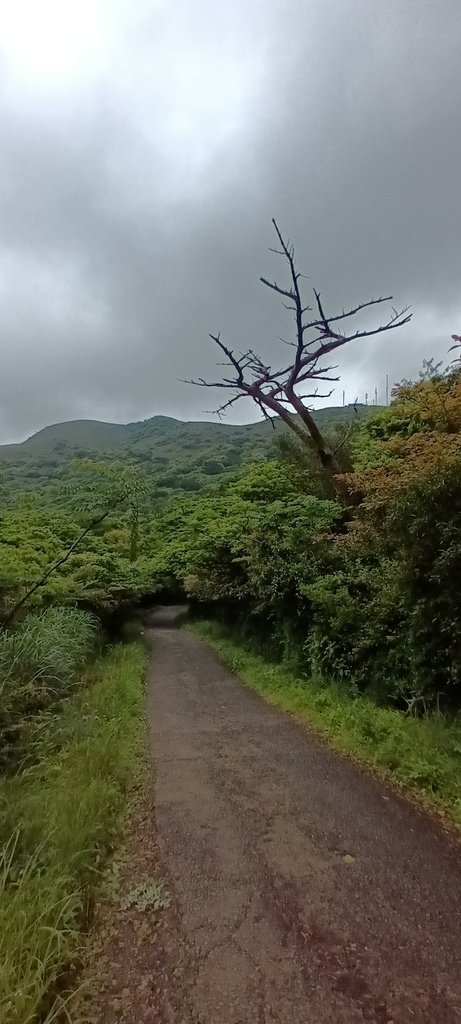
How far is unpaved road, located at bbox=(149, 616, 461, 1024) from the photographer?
2648 mm

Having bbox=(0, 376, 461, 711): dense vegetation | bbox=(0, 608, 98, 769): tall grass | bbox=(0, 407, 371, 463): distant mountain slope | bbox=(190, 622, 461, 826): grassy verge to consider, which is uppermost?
bbox=(0, 407, 371, 463): distant mountain slope

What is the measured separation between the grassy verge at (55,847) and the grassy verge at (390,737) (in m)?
2.48

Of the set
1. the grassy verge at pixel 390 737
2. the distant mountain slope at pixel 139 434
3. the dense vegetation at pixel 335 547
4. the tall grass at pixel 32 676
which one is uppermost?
the distant mountain slope at pixel 139 434

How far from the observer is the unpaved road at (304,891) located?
2.65 m

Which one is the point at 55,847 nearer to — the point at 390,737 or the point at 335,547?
the point at 390,737

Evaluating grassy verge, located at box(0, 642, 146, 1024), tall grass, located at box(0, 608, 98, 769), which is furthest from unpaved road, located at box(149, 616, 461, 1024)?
tall grass, located at box(0, 608, 98, 769)

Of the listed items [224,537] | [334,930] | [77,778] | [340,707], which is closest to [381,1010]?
[334,930]

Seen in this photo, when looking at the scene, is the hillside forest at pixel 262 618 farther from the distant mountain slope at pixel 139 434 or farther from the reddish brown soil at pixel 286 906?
the distant mountain slope at pixel 139 434

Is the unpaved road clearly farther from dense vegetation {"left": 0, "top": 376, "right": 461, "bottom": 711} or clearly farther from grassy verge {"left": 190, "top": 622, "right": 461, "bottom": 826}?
dense vegetation {"left": 0, "top": 376, "right": 461, "bottom": 711}

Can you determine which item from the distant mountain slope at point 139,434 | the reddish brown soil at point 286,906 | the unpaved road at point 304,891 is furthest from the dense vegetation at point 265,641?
the distant mountain slope at point 139,434

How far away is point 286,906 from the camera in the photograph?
11.0 feet

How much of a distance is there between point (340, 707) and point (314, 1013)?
15.1 feet

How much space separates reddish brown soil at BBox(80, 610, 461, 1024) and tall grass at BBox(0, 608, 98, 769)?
1.61m

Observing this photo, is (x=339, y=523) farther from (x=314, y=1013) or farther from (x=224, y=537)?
(x=314, y=1013)
